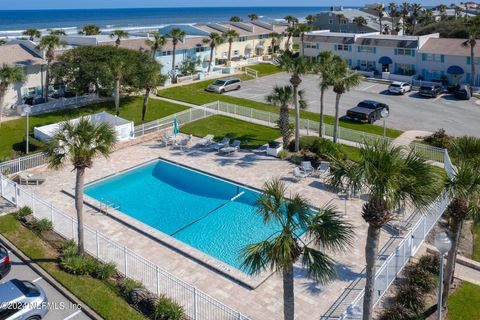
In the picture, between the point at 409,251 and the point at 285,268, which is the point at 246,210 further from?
the point at 285,268

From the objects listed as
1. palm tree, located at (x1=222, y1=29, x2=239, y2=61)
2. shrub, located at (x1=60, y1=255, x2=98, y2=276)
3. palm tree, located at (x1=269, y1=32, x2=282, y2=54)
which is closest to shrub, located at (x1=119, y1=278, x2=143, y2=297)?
shrub, located at (x1=60, y1=255, x2=98, y2=276)

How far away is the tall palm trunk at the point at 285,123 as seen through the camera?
30.8 m

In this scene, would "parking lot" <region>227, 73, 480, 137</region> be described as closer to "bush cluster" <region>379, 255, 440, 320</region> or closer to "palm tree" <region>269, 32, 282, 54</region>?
"palm tree" <region>269, 32, 282, 54</region>

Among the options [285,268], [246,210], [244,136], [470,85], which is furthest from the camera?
[470,85]

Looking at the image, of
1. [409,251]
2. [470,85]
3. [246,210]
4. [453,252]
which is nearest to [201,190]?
[246,210]

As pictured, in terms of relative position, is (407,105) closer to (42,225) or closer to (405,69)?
(405,69)

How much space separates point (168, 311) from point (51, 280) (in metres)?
5.26

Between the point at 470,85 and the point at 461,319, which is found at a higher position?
the point at 470,85

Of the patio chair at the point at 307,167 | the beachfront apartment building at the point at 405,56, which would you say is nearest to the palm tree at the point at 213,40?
the beachfront apartment building at the point at 405,56

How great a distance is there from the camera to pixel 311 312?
1554 cm

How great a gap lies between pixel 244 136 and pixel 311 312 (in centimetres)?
2066

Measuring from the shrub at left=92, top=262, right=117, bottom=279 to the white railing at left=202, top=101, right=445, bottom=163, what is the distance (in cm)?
1825

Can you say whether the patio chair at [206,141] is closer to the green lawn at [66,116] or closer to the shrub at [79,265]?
the green lawn at [66,116]

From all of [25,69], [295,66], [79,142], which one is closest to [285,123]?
[295,66]
